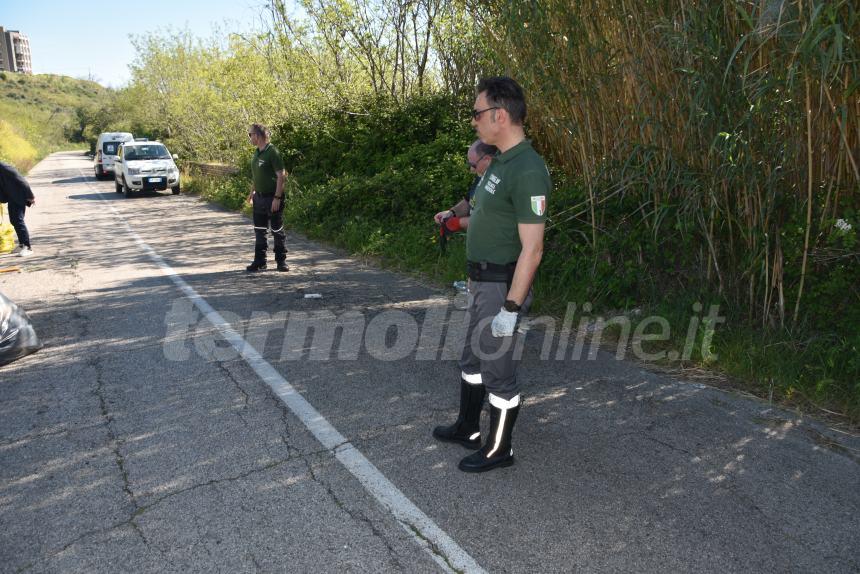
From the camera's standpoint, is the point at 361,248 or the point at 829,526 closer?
the point at 829,526

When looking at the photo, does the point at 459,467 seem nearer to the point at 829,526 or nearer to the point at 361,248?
the point at 829,526

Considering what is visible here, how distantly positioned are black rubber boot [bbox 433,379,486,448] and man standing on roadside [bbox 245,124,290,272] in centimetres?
588

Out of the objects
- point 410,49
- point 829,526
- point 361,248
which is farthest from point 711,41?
point 410,49

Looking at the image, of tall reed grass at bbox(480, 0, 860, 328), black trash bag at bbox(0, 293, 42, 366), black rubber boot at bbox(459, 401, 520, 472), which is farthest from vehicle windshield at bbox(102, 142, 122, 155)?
black rubber boot at bbox(459, 401, 520, 472)

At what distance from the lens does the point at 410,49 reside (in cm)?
1503

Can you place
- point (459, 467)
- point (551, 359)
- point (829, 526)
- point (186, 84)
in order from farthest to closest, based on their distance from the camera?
1. point (186, 84)
2. point (551, 359)
3. point (459, 467)
4. point (829, 526)

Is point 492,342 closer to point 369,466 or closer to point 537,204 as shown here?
point 537,204

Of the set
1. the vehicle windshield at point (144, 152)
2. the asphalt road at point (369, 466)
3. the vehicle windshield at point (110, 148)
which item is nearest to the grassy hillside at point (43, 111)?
the vehicle windshield at point (110, 148)

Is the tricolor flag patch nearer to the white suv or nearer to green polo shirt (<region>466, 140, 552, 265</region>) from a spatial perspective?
green polo shirt (<region>466, 140, 552, 265</region>)

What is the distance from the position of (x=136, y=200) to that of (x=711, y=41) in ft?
68.3

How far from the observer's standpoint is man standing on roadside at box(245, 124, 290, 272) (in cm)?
894

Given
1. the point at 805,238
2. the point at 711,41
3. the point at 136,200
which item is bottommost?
the point at 136,200

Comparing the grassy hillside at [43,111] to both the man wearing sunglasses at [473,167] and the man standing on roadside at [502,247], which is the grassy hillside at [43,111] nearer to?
the man wearing sunglasses at [473,167]

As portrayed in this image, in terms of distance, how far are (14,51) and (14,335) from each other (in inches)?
8725
